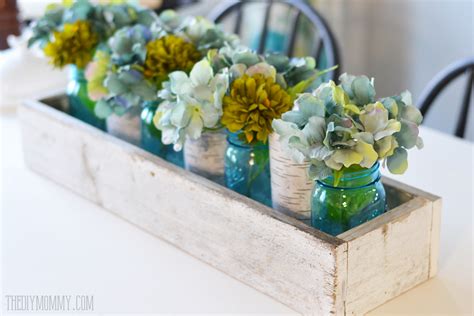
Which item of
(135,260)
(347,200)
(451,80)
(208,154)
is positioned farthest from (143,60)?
(451,80)

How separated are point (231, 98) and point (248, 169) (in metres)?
0.13

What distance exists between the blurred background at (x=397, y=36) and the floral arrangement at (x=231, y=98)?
152 cm

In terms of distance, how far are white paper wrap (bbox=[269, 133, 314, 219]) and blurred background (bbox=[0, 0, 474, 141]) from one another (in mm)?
1638

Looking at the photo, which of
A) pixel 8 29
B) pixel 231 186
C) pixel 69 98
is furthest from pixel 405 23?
pixel 231 186

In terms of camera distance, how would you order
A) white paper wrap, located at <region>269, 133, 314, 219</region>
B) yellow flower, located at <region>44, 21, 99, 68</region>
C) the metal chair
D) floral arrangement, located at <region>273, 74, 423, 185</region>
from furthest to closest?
the metal chair, yellow flower, located at <region>44, 21, 99, 68</region>, white paper wrap, located at <region>269, 133, 314, 219</region>, floral arrangement, located at <region>273, 74, 423, 185</region>

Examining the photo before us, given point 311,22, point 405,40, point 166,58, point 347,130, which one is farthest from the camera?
point 405,40

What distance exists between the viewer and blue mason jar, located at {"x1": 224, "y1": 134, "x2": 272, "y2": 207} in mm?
1236

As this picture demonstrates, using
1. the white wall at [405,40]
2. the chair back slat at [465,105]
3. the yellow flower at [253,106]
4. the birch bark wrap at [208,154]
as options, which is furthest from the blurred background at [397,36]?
the yellow flower at [253,106]

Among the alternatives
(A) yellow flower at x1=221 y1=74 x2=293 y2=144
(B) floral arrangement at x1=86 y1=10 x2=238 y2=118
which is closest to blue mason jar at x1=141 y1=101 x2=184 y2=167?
(B) floral arrangement at x1=86 y1=10 x2=238 y2=118

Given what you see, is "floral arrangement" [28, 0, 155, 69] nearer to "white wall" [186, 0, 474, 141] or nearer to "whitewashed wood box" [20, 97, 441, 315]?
"whitewashed wood box" [20, 97, 441, 315]

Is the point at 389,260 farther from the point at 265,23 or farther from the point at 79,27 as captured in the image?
the point at 265,23

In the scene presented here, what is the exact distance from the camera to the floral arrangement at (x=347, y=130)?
3.35ft

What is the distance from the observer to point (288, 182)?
1146 mm

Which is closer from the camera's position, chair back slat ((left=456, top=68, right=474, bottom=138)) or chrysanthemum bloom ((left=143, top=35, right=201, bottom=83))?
chrysanthemum bloom ((left=143, top=35, right=201, bottom=83))
